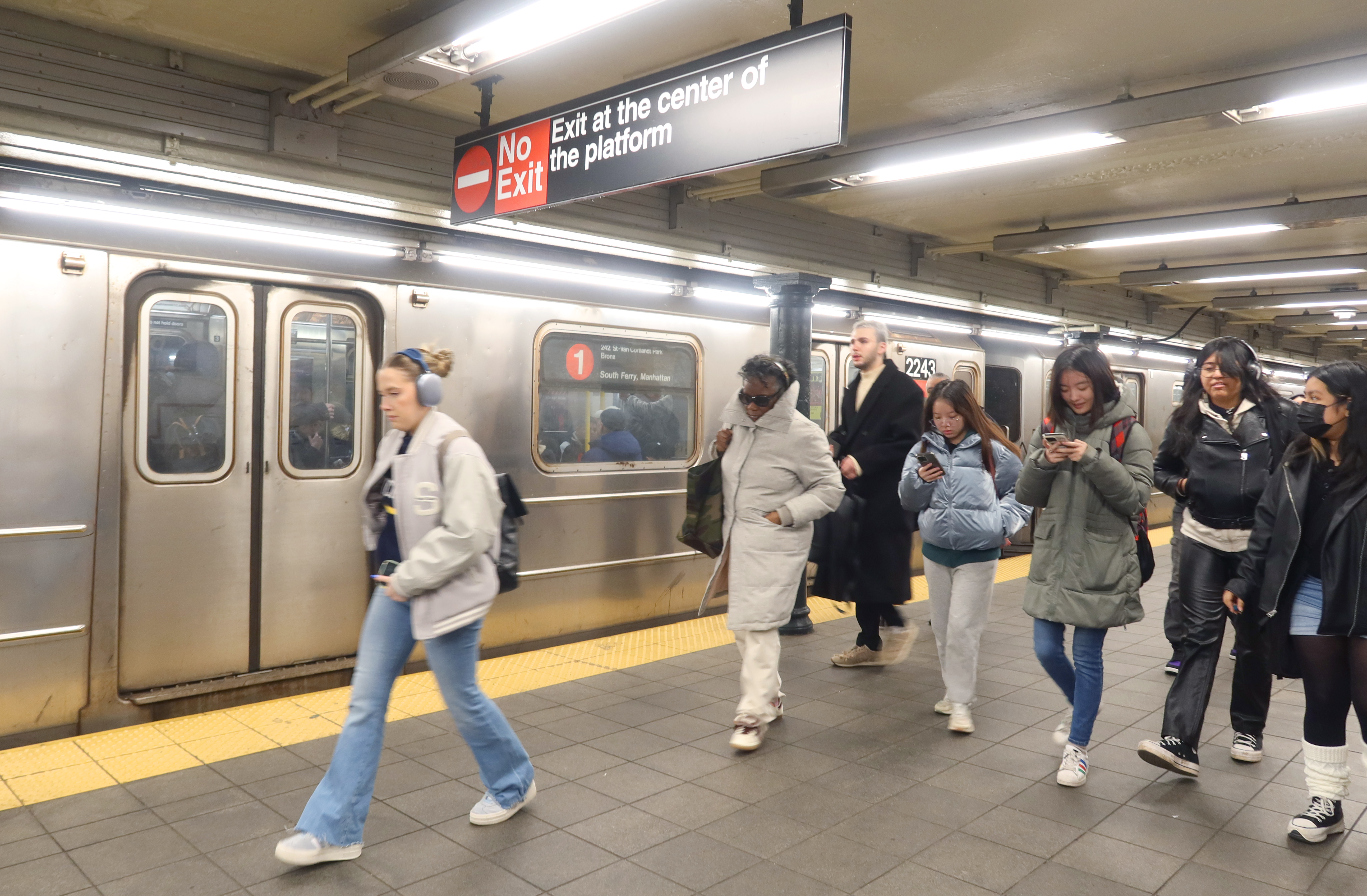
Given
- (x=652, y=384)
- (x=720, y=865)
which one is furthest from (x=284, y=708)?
(x=652, y=384)

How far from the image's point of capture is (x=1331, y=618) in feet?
10.3


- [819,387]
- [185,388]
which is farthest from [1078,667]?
[819,387]

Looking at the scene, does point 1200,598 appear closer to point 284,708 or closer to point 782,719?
point 782,719

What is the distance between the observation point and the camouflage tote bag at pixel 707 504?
14.5 ft

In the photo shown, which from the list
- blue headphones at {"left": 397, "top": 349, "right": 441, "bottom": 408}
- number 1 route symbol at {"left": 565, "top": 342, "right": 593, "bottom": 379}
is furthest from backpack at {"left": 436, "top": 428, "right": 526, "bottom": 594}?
number 1 route symbol at {"left": 565, "top": 342, "right": 593, "bottom": 379}

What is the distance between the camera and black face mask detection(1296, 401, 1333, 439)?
10.6 ft

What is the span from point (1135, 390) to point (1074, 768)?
943cm

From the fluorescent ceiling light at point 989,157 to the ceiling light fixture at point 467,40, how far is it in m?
2.09

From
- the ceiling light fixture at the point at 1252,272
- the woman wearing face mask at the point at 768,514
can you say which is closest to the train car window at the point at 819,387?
the ceiling light fixture at the point at 1252,272

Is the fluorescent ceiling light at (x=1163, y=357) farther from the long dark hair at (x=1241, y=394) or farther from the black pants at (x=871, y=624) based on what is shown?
the long dark hair at (x=1241, y=394)

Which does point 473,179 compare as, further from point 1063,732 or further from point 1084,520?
point 1063,732

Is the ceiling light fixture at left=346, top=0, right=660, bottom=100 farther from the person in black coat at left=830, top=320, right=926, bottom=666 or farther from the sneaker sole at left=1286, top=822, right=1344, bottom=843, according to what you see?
the sneaker sole at left=1286, top=822, right=1344, bottom=843

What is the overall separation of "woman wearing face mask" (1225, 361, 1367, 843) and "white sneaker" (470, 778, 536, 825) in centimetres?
267

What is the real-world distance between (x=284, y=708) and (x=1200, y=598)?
161 inches
